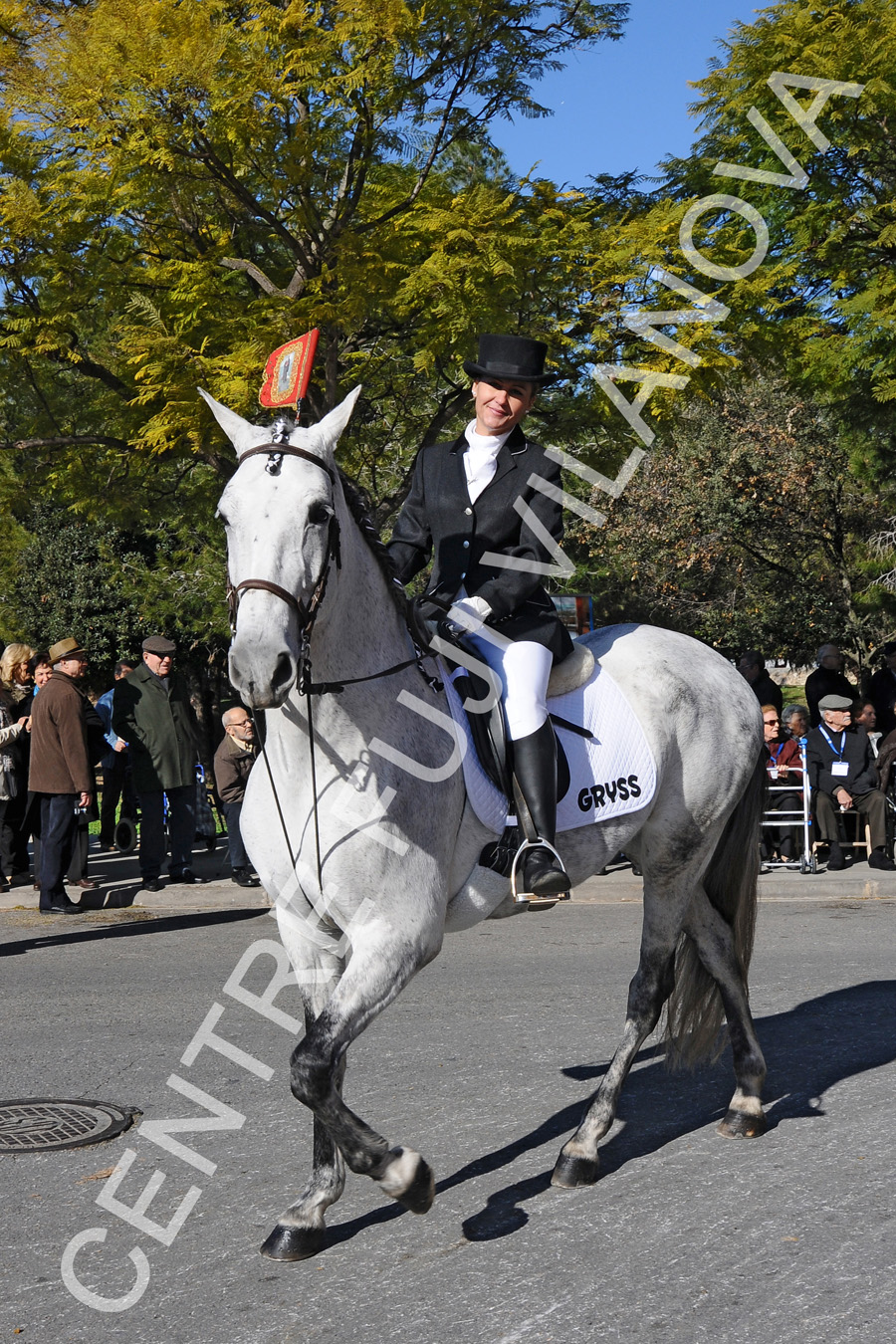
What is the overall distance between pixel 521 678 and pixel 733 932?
5.70 ft

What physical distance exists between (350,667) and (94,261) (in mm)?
10441

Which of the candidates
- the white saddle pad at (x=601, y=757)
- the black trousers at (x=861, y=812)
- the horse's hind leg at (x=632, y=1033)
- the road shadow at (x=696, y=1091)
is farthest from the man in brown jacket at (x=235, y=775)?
the white saddle pad at (x=601, y=757)

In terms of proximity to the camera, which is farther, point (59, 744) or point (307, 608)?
point (59, 744)

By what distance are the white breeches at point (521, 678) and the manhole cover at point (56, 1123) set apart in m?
2.29

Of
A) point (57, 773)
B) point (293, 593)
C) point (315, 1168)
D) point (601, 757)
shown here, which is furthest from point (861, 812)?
point (293, 593)

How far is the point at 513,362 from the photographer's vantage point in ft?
15.8

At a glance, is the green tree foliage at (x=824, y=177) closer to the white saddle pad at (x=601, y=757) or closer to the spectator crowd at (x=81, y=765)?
the spectator crowd at (x=81, y=765)

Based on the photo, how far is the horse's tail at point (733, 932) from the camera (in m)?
5.39

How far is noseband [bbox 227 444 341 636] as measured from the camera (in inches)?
138

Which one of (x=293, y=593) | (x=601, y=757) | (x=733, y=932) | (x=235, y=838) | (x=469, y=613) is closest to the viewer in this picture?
(x=293, y=593)

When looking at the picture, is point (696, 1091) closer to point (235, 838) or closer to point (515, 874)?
point (515, 874)

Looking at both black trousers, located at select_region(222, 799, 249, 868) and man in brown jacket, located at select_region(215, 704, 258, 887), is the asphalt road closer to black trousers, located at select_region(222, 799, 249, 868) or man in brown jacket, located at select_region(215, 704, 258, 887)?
black trousers, located at select_region(222, 799, 249, 868)

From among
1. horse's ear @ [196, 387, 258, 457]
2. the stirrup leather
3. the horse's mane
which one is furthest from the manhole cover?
horse's ear @ [196, 387, 258, 457]

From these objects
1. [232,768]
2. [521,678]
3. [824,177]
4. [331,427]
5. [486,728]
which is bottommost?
[232,768]
